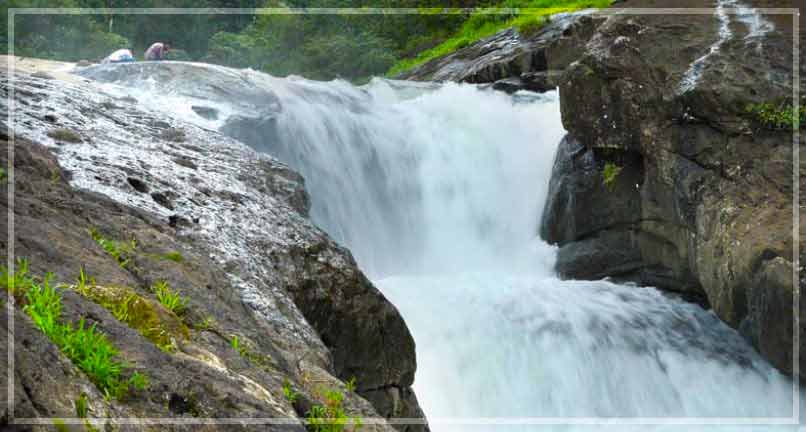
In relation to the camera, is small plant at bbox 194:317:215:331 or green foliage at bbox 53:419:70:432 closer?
green foliage at bbox 53:419:70:432

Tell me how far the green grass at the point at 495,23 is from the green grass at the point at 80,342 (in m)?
15.8

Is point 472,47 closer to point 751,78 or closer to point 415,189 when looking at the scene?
point 415,189

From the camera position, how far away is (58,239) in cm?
312

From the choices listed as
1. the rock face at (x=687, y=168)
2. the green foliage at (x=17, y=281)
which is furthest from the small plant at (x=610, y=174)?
the green foliage at (x=17, y=281)

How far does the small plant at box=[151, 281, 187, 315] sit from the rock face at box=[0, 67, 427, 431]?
0.16ft

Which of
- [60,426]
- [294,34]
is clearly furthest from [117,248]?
[294,34]

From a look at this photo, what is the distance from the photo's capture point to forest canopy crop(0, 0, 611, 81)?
72.2 feet

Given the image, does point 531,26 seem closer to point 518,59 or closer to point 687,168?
point 518,59

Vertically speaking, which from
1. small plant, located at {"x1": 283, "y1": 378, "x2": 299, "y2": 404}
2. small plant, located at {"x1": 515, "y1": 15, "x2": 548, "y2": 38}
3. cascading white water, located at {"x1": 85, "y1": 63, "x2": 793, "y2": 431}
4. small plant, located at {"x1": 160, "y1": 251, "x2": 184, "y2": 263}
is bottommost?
cascading white water, located at {"x1": 85, "y1": 63, "x2": 793, "y2": 431}

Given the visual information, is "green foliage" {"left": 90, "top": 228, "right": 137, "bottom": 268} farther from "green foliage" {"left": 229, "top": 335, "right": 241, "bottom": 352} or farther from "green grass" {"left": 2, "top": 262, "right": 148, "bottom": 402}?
"green grass" {"left": 2, "top": 262, "right": 148, "bottom": 402}

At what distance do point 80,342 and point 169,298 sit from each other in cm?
89

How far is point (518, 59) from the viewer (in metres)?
16.3

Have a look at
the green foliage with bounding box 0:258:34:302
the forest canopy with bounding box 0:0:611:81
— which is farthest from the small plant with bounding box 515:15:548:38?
the green foliage with bounding box 0:258:34:302

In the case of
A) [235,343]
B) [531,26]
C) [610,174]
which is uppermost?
[531,26]
